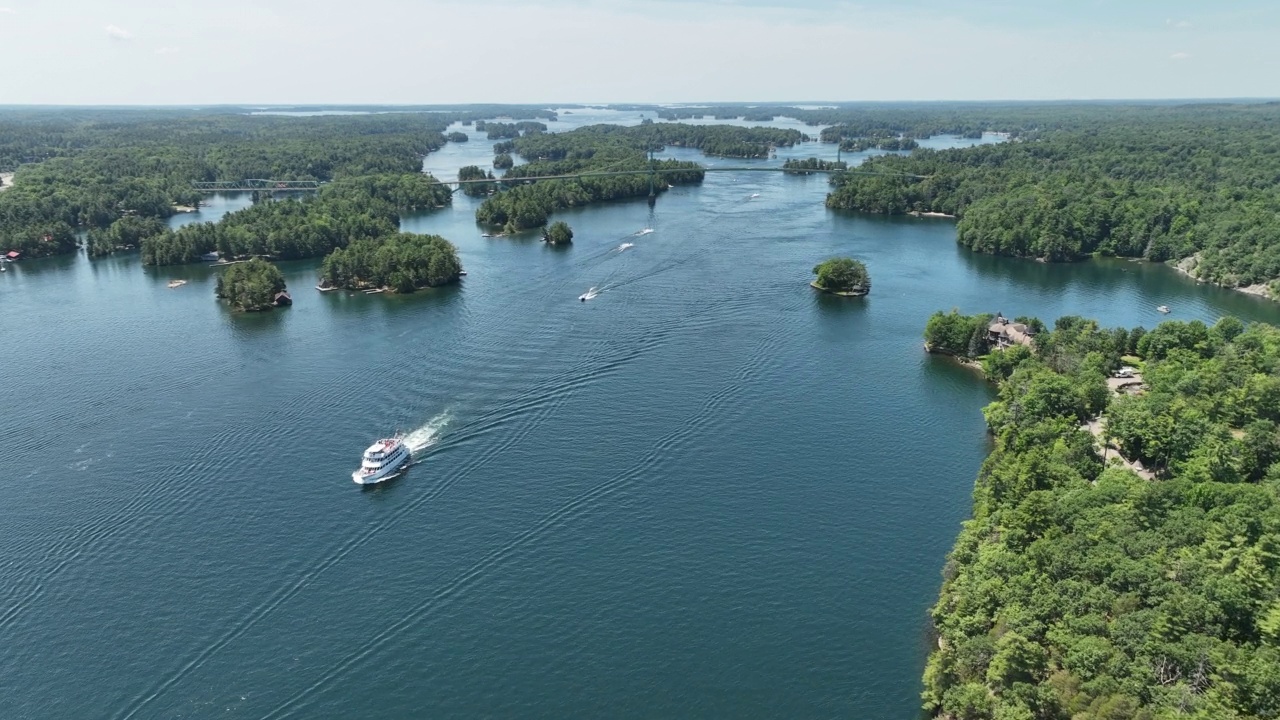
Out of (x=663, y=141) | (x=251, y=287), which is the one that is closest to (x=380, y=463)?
(x=251, y=287)

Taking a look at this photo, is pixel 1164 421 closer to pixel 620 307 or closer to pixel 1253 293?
pixel 620 307

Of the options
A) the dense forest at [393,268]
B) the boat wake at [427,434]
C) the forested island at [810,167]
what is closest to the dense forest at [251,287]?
the dense forest at [393,268]

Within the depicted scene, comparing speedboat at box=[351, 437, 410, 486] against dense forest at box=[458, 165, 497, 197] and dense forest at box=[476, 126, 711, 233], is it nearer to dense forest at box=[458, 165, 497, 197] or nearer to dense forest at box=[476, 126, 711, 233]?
dense forest at box=[476, 126, 711, 233]

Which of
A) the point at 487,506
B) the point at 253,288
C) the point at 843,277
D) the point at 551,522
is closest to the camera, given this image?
the point at 551,522

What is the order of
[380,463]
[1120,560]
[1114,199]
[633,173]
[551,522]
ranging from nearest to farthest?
[1120,560]
[551,522]
[380,463]
[1114,199]
[633,173]

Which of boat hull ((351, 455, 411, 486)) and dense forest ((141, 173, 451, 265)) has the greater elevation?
dense forest ((141, 173, 451, 265))

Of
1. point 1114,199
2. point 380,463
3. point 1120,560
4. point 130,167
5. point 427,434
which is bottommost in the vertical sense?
point 427,434

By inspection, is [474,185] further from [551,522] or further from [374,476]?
[551,522]

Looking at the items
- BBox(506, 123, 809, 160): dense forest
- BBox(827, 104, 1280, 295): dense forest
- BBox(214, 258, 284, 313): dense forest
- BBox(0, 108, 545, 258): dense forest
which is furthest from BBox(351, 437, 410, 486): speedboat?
BBox(506, 123, 809, 160): dense forest
